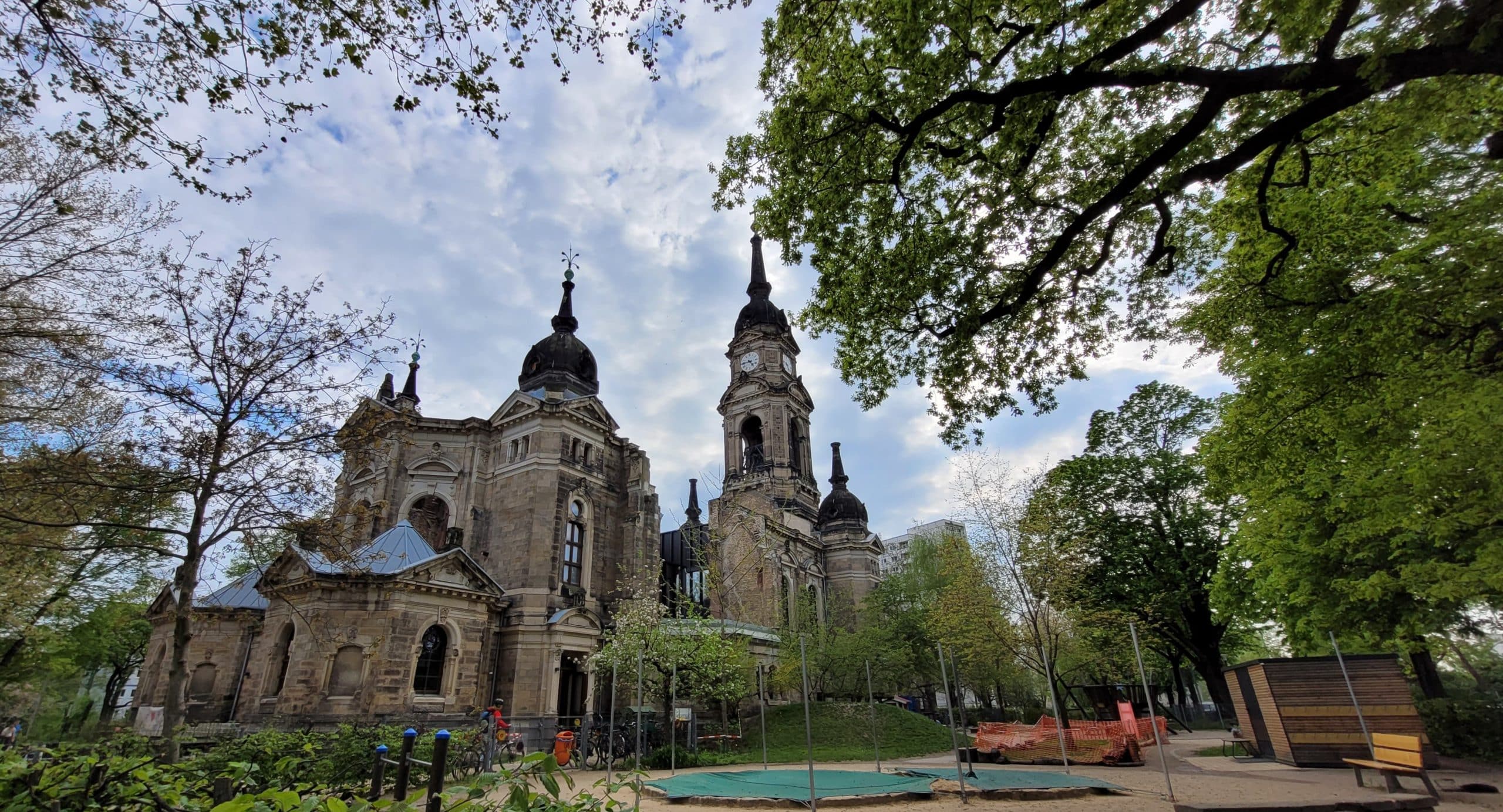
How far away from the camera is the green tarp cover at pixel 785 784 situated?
12.9 metres

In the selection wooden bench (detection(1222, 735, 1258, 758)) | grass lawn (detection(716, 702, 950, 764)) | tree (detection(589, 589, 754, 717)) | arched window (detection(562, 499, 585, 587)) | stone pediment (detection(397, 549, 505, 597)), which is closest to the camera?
wooden bench (detection(1222, 735, 1258, 758))

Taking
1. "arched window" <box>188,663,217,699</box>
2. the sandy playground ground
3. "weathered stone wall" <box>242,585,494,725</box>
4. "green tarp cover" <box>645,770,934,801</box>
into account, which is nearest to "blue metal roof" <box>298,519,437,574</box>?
"weathered stone wall" <box>242,585,494,725</box>

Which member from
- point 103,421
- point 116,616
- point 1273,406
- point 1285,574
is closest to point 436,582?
point 103,421

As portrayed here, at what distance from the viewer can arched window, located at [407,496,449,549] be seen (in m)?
27.6

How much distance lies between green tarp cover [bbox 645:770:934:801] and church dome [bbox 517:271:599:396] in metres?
19.0

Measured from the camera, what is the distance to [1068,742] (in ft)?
62.3

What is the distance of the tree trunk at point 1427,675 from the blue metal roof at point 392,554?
1156 inches

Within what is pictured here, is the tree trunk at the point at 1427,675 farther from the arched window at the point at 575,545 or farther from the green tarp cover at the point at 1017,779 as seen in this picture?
the arched window at the point at 575,545

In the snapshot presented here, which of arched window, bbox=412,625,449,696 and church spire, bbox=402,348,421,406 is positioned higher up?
church spire, bbox=402,348,421,406

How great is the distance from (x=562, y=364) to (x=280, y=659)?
52.6ft

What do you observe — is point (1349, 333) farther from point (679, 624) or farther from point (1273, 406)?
point (679, 624)

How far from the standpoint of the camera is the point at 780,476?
45.2m

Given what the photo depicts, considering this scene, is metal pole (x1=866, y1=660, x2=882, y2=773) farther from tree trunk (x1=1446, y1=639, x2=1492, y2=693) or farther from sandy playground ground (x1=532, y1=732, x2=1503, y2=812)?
tree trunk (x1=1446, y1=639, x2=1492, y2=693)

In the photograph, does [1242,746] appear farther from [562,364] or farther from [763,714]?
[562,364]
